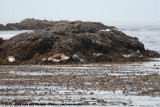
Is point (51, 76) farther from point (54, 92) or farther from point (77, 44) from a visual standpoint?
point (77, 44)

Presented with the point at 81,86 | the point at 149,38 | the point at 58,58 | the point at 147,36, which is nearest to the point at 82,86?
the point at 81,86

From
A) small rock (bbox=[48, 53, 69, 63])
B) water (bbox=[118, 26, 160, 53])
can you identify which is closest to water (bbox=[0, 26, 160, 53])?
water (bbox=[118, 26, 160, 53])

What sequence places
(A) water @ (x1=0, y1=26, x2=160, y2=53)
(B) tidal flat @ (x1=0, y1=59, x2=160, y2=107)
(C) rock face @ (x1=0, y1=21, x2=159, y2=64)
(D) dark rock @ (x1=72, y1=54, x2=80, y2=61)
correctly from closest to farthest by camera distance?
(B) tidal flat @ (x1=0, y1=59, x2=160, y2=107), (D) dark rock @ (x1=72, y1=54, x2=80, y2=61), (C) rock face @ (x1=0, y1=21, x2=159, y2=64), (A) water @ (x1=0, y1=26, x2=160, y2=53)

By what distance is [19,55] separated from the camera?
32781 millimetres

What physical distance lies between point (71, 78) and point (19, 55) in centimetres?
1116

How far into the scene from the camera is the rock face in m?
32.7

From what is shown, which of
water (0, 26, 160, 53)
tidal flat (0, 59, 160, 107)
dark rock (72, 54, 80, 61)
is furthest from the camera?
water (0, 26, 160, 53)

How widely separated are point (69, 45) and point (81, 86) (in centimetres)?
1377

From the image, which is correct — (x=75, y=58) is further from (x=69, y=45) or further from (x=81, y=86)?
(x=81, y=86)

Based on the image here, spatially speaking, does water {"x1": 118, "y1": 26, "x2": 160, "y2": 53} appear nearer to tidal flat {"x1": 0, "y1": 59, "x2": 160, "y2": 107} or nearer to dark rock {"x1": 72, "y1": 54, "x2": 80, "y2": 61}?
dark rock {"x1": 72, "y1": 54, "x2": 80, "y2": 61}

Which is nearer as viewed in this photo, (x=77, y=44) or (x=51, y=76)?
(x=51, y=76)

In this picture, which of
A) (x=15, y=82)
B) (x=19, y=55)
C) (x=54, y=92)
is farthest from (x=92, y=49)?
(x=54, y=92)

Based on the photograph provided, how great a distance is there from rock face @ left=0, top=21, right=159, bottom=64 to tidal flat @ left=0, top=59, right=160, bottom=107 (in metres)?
4.92

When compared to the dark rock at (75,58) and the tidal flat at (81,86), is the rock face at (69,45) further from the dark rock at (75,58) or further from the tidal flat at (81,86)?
the tidal flat at (81,86)
